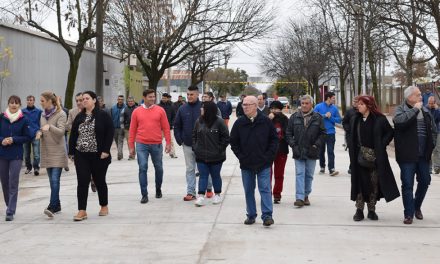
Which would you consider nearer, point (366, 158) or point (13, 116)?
point (366, 158)

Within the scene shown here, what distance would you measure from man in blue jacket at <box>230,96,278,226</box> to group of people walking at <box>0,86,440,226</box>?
1 cm

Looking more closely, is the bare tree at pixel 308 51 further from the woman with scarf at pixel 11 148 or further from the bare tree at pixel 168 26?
the woman with scarf at pixel 11 148

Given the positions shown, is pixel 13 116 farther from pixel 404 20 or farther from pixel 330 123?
pixel 404 20

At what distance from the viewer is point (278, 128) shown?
1034 centimetres

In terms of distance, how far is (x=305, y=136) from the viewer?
9984 mm

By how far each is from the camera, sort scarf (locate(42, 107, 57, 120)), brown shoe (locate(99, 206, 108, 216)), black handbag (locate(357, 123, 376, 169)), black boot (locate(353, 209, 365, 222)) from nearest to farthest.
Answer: black handbag (locate(357, 123, 376, 169)) < black boot (locate(353, 209, 365, 222)) < brown shoe (locate(99, 206, 108, 216)) < scarf (locate(42, 107, 57, 120))

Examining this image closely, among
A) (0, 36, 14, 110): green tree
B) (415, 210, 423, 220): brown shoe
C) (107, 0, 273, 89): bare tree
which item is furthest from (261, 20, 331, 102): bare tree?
(415, 210, 423, 220): brown shoe

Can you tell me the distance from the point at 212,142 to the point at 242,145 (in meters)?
1.62

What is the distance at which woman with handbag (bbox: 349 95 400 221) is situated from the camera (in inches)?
332

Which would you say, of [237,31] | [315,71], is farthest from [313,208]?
[315,71]

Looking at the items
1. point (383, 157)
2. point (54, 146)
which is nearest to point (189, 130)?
point (54, 146)

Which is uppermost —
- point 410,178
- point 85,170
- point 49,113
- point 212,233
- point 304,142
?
point 49,113

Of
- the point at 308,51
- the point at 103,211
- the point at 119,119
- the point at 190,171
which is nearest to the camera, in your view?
the point at 103,211

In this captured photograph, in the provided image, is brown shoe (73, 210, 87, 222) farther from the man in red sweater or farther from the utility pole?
the utility pole
